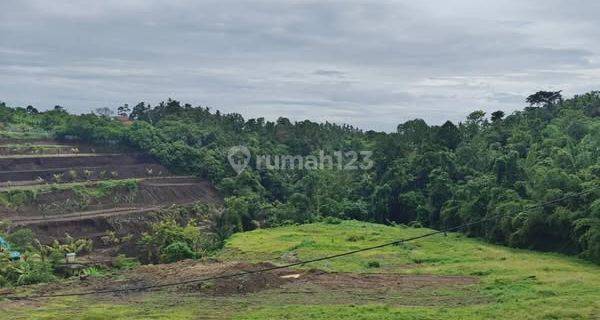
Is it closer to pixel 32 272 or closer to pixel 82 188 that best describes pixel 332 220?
pixel 82 188

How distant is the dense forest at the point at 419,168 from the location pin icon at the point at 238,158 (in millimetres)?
831

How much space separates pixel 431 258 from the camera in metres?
31.6

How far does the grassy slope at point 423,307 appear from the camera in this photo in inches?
790

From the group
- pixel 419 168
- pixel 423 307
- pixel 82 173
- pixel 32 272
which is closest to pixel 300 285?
pixel 423 307

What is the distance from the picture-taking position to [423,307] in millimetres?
21188

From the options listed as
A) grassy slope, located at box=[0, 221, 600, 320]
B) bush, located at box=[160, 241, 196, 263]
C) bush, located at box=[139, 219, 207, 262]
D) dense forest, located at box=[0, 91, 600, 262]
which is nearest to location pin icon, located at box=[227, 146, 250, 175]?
dense forest, located at box=[0, 91, 600, 262]

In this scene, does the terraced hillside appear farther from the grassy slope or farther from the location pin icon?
the grassy slope

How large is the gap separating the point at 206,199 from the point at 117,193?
7949 mm

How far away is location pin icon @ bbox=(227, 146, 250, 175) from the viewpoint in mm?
61625

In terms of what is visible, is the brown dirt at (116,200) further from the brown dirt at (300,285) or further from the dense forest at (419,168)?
the brown dirt at (300,285)

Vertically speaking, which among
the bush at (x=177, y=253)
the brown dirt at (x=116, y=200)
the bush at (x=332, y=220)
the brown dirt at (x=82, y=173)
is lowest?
the bush at (x=177, y=253)

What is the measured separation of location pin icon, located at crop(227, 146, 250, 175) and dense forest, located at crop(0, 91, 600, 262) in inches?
32.7

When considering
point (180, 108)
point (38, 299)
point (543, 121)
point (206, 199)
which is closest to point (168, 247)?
point (38, 299)

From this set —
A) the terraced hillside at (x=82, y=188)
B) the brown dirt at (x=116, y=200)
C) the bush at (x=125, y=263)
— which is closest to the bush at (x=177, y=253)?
the bush at (x=125, y=263)
